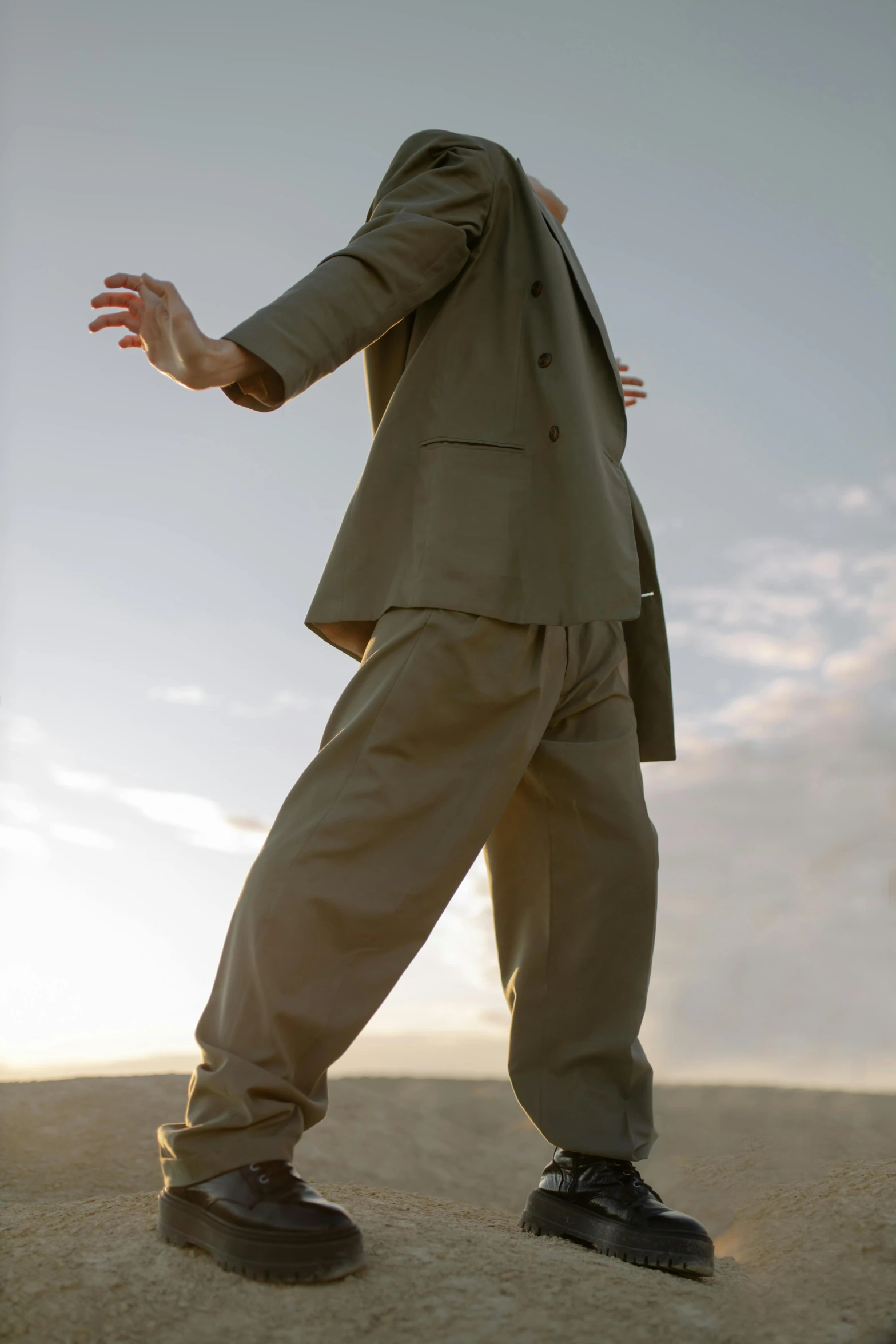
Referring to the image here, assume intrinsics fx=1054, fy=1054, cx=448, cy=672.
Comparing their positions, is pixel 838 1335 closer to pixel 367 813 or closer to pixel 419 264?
pixel 367 813

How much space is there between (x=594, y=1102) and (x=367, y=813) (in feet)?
2.27

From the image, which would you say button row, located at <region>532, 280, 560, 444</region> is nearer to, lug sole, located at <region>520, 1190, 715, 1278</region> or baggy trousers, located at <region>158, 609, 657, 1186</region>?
baggy trousers, located at <region>158, 609, 657, 1186</region>

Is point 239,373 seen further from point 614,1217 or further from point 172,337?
point 614,1217

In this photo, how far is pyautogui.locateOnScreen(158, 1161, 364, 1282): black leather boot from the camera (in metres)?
1.37

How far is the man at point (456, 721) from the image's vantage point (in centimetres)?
147

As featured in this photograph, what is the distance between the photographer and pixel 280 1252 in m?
1.37

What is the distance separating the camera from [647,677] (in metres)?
2.08

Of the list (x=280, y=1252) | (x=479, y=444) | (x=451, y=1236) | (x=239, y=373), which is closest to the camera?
(x=280, y=1252)

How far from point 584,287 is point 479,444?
1.62ft

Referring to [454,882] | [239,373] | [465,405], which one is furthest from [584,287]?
[454,882]

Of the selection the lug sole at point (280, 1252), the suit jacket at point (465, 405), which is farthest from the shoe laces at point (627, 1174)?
the suit jacket at point (465, 405)

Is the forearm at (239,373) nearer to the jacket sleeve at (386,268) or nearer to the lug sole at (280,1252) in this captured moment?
the jacket sleeve at (386,268)

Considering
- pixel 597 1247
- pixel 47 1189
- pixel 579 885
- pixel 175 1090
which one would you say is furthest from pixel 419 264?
pixel 175 1090

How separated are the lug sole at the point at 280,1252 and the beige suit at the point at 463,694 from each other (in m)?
0.08
